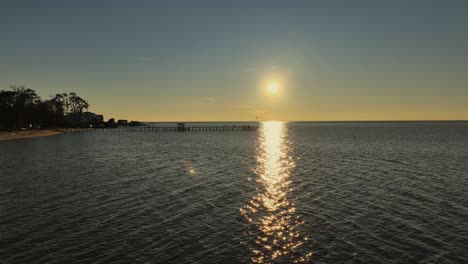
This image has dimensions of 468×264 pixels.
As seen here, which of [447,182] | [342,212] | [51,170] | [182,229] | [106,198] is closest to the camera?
[182,229]

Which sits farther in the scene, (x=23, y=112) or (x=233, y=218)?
(x=23, y=112)

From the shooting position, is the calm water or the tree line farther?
the tree line

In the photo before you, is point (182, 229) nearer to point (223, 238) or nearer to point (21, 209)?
point (223, 238)

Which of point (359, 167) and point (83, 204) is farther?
point (359, 167)

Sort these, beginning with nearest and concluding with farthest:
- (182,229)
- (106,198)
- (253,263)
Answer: (253,263) < (182,229) < (106,198)

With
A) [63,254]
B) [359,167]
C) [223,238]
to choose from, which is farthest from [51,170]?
[359,167]

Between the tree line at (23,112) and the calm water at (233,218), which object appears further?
the tree line at (23,112)

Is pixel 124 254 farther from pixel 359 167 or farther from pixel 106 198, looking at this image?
pixel 359 167

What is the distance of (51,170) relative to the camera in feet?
139

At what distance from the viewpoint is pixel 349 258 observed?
1514 cm

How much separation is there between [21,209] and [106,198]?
599 cm

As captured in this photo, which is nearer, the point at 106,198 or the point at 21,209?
the point at 21,209

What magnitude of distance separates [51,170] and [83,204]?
21.8 metres

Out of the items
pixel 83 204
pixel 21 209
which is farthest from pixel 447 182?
pixel 21 209
